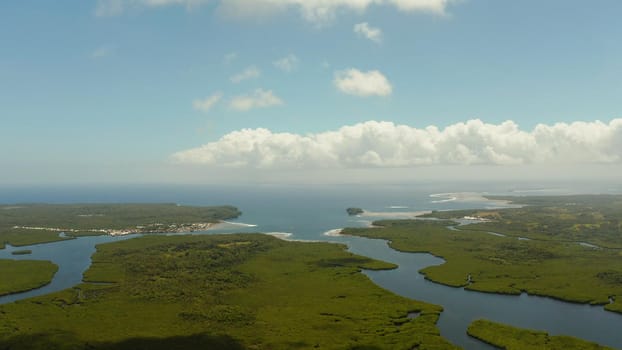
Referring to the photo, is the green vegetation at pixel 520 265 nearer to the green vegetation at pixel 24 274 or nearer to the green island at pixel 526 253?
the green island at pixel 526 253

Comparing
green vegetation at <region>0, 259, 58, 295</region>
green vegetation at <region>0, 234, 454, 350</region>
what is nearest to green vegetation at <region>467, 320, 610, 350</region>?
green vegetation at <region>0, 234, 454, 350</region>

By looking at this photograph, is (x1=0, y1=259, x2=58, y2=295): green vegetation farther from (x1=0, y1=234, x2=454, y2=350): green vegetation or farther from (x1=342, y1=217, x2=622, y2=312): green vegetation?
(x1=342, y1=217, x2=622, y2=312): green vegetation

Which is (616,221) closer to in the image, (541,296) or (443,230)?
(443,230)

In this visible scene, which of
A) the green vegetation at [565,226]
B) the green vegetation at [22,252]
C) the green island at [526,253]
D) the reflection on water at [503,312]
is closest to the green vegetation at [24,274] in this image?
the green vegetation at [22,252]

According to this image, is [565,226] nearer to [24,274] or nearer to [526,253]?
[526,253]

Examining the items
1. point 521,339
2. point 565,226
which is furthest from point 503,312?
point 565,226
